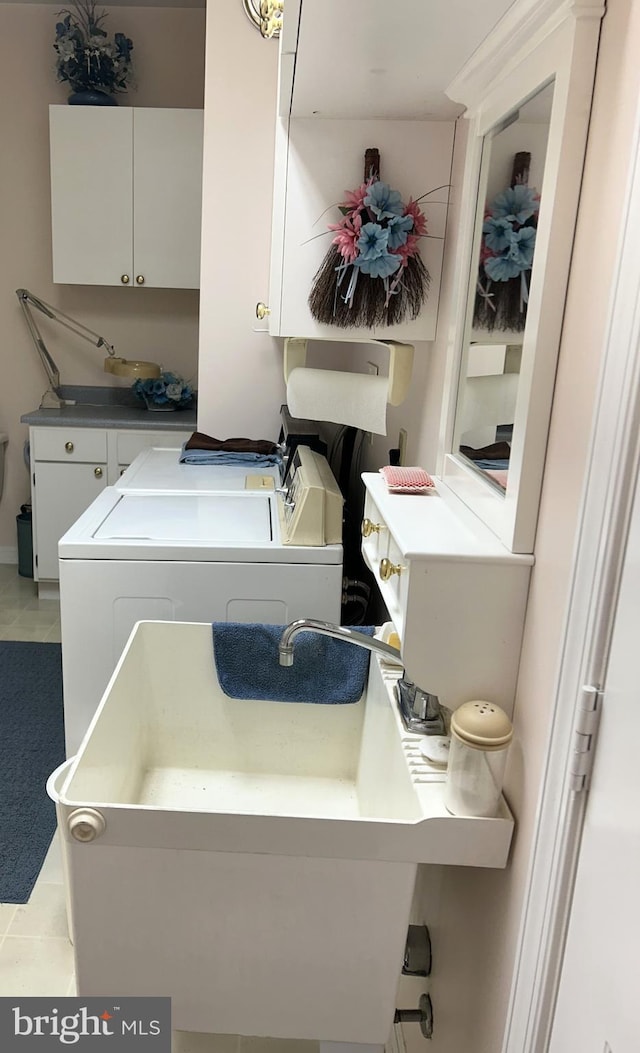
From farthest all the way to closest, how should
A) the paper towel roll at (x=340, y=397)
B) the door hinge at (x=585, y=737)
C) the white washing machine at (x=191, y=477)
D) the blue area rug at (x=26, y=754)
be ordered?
the white washing machine at (x=191, y=477)
the blue area rug at (x=26, y=754)
the paper towel roll at (x=340, y=397)
the door hinge at (x=585, y=737)

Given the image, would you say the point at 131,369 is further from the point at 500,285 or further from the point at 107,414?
the point at 500,285

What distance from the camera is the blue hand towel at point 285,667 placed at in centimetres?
155

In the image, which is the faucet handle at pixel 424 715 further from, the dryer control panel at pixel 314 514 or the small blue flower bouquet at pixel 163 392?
the small blue flower bouquet at pixel 163 392

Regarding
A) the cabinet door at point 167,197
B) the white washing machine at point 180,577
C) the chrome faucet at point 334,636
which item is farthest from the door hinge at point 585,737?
the cabinet door at point 167,197

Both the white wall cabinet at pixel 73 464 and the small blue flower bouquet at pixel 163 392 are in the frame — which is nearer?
the white wall cabinet at pixel 73 464

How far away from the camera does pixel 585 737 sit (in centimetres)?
83

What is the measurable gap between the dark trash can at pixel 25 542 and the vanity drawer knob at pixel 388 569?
3121mm

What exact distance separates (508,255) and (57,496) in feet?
9.80

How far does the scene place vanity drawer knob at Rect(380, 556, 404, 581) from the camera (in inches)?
45.7

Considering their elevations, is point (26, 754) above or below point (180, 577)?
below

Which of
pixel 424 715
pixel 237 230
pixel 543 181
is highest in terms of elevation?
pixel 237 230

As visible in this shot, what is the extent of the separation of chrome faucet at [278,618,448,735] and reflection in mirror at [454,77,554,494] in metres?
0.34

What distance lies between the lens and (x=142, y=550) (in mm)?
1870

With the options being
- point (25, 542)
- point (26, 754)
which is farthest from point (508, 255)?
point (25, 542)
